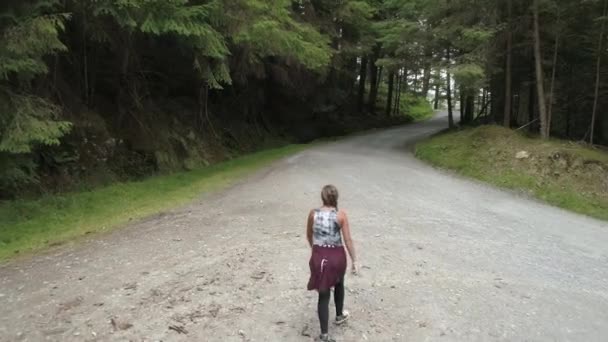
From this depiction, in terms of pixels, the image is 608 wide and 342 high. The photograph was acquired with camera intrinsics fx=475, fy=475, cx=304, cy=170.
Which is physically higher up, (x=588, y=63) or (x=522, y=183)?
(x=588, y=63)

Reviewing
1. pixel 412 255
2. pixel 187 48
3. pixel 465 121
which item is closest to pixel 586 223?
pixel 412 255

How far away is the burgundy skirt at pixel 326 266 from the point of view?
4164 millimetres

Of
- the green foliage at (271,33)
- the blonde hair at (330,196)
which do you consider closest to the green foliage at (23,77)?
the green foliage at (271,33)

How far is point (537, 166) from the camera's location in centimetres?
1299

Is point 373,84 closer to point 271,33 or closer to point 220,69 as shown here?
point 271,33

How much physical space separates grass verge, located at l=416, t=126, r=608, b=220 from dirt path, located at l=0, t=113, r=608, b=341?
4.76ft

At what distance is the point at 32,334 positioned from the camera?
177 inches

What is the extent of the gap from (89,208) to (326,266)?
704cm

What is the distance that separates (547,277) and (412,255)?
1.78 m

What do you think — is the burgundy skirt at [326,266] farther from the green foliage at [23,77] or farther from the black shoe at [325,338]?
the green foliage at [23,77]

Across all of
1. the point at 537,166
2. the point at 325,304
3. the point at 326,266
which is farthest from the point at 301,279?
the point at 537,166

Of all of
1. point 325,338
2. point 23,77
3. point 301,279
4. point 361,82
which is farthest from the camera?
point 361,82

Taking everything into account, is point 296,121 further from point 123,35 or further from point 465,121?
point 123,35

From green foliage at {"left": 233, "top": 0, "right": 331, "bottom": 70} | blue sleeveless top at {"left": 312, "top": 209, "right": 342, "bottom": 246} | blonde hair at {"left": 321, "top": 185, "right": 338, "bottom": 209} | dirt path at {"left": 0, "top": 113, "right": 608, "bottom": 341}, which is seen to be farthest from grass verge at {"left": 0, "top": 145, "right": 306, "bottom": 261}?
blonde hair at {"left": 321, "top": 185, "right": 338, "bottom": 209}
